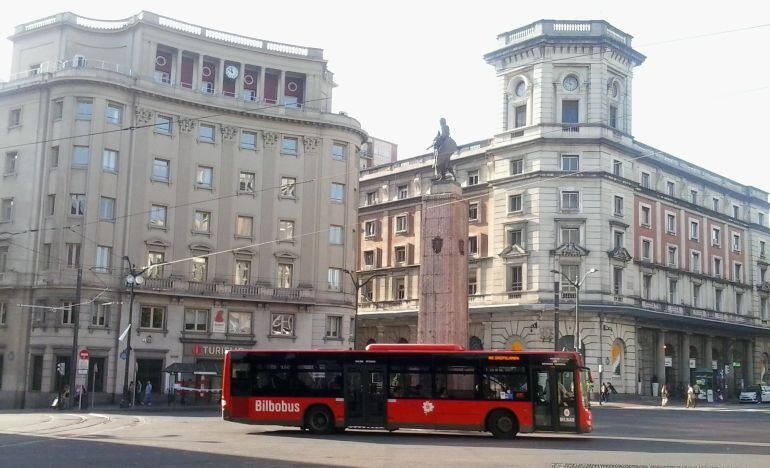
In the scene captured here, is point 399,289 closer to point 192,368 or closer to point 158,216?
point 158,216

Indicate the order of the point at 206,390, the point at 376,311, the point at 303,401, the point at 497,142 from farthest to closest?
the point at 376,311 → the point at 497,142 → the point at 206,390 → the point at 303,401

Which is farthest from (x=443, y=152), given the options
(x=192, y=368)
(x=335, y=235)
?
(x=335, y=235)

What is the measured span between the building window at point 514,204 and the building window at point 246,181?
64.3ft

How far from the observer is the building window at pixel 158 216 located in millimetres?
53719

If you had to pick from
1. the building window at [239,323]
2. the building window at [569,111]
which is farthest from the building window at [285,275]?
the building window at [569,111]

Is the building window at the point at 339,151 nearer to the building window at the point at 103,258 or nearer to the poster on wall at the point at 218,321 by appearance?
the poster on wall at the point at 218,321

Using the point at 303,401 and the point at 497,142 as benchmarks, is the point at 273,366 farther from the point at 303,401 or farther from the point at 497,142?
the point at 497,142

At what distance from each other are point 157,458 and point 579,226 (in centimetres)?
4810

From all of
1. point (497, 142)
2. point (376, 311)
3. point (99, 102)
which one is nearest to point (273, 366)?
point (99, 102)

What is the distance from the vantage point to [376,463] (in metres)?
18.1

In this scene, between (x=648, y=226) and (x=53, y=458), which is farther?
(x=648, y=226)

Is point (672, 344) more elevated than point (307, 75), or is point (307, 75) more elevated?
point (307, 75)

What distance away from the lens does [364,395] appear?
26.7 meters

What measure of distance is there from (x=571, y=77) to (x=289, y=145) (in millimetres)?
21527
